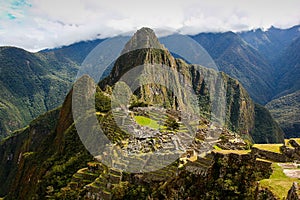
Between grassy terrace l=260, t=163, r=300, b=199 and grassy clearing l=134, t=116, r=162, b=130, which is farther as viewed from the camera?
grassy clearing l=134, t=116, r=162, b=130

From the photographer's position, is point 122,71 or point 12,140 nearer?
point 122,71

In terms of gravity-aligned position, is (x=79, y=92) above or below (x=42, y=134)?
above

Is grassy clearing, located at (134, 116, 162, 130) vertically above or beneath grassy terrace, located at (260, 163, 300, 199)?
above

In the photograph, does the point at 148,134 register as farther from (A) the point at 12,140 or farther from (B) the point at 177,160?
(A) the point at 12,140

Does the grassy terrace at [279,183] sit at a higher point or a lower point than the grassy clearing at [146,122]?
lower

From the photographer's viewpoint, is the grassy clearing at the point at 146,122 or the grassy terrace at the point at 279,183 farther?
the grassy clearing at the point at 146,122

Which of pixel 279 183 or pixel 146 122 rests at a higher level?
pixel 146 122

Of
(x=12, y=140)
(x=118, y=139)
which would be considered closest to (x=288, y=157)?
(x=118, y=139)

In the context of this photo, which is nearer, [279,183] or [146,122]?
[279,183]
